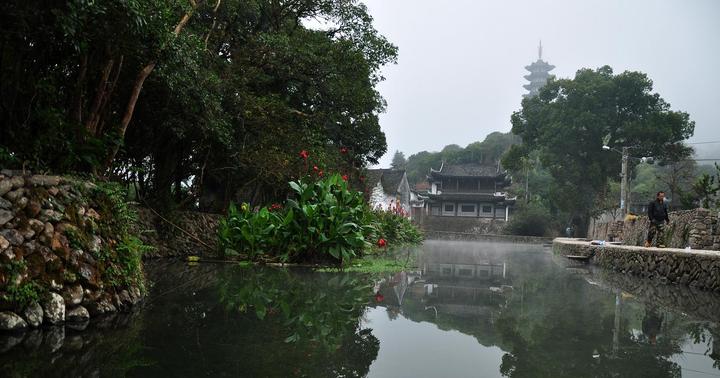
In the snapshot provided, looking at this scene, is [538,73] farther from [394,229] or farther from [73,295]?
[73,295]

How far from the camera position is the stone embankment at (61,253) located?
13.2 feet

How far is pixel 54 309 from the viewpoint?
4238 millimetres

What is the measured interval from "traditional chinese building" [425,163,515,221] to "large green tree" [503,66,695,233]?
8873 mm

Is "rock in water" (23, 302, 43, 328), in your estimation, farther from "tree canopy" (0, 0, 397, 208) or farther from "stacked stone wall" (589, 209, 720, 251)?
"stacked stone wall" (589, 209, 720, 251)

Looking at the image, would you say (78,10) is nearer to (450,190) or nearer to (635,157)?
(635,157)

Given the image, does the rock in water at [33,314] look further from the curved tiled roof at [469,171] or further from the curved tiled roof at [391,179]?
the curved tiled roof at [469,171]

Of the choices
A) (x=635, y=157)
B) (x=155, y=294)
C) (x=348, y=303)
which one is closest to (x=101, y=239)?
(x=155, y=294)

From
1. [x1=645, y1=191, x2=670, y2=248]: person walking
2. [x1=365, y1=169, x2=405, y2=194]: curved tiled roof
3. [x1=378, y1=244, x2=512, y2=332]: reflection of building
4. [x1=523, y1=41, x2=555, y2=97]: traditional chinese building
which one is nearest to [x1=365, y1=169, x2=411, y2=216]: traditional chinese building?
[x1=365, y1=169, x2=405, y2=194]: curved tiled roof

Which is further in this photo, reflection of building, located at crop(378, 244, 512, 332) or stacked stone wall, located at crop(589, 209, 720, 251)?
stacked stone wall, located at crop(589, 209, 720, 251)

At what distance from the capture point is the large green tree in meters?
41.3

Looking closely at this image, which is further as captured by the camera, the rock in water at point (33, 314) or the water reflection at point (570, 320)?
the rock in water at point (33, 314)

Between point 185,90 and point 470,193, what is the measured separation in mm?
48028

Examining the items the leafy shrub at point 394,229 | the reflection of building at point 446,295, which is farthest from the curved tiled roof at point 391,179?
the reflection of building at point 446,295

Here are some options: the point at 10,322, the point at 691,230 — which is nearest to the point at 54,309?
the point at 10,322
